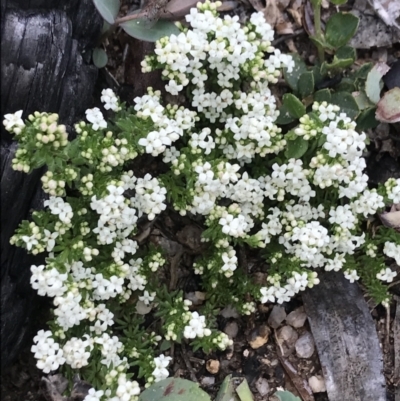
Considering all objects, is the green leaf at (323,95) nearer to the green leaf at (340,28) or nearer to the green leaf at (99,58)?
the green leaf at (340,28)

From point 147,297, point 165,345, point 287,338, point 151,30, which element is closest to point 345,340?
point 287,338

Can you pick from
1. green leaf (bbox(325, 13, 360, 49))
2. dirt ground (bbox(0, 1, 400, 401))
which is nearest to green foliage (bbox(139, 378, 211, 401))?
dirt ground (bbox(0, 1, 400, 401))

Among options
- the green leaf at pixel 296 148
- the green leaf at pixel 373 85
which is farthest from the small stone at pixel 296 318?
the green leaf at pixel 373 85

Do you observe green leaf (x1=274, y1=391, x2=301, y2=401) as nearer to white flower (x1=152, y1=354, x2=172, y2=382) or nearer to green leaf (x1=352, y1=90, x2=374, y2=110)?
white flower (x1=152, y1=354, x2=172, y2=382)

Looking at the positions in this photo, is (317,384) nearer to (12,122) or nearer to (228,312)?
(228,312)

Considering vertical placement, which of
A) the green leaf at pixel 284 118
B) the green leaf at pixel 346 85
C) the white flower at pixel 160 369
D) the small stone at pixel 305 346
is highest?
the green leaf at pixel 346 85
